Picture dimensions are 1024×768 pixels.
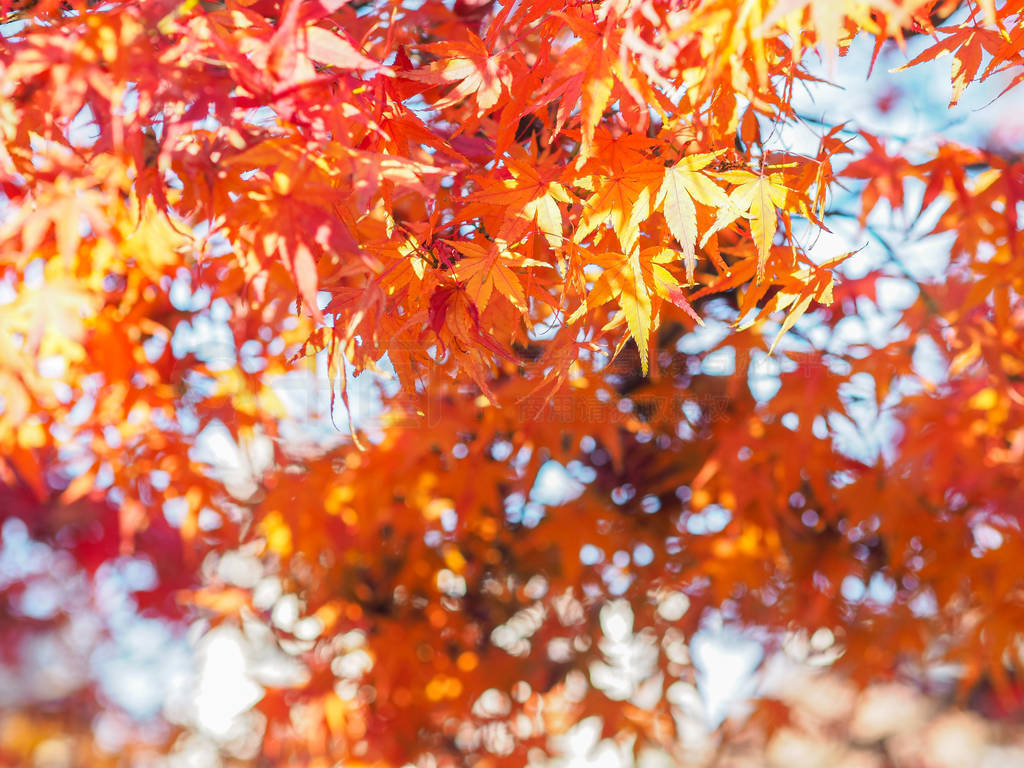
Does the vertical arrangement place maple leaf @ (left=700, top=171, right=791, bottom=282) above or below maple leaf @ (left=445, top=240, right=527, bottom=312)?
above

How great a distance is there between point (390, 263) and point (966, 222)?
0.78 meters

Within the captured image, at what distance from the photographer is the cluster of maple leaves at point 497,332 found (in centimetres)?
63

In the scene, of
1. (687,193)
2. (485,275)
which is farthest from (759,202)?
(485,275)

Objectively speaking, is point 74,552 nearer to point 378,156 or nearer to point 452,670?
point 452,670

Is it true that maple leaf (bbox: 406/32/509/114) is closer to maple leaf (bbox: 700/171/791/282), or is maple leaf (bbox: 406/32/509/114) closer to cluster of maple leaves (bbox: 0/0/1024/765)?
cluster of maple leaves (bbox: 0/0/1024/765)

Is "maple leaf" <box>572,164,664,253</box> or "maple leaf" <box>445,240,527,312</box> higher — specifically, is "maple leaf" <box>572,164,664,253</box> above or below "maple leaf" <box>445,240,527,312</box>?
above

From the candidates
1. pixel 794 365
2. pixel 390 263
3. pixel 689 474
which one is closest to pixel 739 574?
pixel 689 474

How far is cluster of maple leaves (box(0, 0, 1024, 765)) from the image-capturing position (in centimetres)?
63

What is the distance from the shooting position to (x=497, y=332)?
2.66 feet

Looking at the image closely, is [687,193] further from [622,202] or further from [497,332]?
[497,332]

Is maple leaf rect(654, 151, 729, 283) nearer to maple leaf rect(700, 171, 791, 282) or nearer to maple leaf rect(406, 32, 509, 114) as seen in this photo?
maple leaf rect(700, 171, 791, 282)

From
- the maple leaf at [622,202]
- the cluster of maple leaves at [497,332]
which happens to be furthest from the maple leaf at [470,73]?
the maple leaf at [622,202]

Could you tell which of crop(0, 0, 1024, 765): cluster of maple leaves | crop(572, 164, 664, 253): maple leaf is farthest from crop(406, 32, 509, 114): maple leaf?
crop(572, 164, 664, 253): maple leaf

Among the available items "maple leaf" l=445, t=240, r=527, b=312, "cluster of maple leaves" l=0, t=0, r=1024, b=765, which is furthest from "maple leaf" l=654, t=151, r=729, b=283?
"maple leaf" l=445, t=240, r=527, b=312
